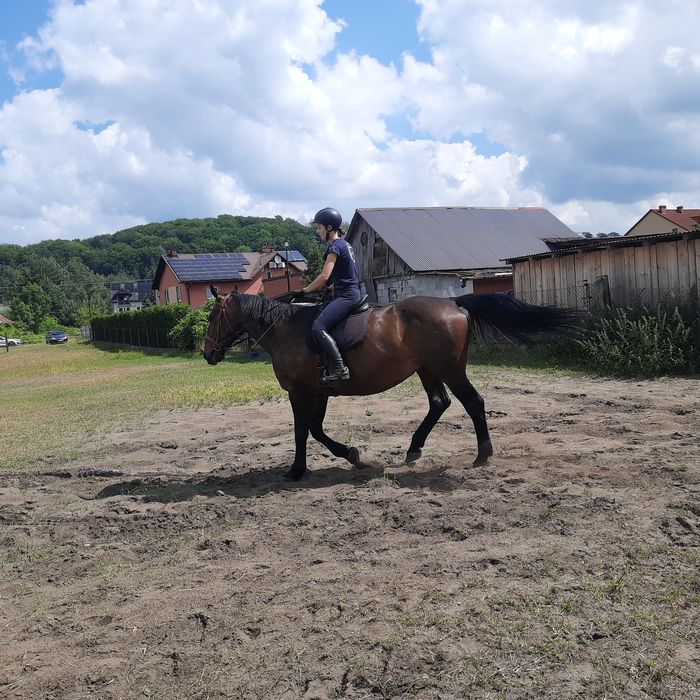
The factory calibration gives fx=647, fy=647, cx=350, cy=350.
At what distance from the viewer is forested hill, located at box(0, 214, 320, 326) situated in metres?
112

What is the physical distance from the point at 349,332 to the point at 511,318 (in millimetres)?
1869

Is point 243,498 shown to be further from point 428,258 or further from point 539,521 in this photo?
point 428,258

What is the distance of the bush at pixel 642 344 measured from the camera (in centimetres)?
1312

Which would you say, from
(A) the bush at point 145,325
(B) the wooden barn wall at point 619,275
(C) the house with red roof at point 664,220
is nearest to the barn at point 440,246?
(B) the wooden barn wall at point 619,275

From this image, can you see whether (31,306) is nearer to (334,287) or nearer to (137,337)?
(137,337)

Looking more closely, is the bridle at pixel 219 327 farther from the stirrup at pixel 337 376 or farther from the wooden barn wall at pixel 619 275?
the wooden barn wall at pixel 619 275

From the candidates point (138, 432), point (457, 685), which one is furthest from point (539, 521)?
point (138, 432)

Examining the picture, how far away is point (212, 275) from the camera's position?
57.0 m

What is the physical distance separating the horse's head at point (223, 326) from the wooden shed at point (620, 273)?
1054 centimetres

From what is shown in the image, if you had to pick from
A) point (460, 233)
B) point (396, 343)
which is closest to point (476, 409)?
point (396, 343)

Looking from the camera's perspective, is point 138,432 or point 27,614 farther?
point 138,432

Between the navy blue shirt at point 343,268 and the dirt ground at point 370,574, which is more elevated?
the navy blue shirt at point 343,268

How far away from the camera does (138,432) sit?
428 inches

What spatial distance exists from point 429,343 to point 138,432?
6129 millimetres
